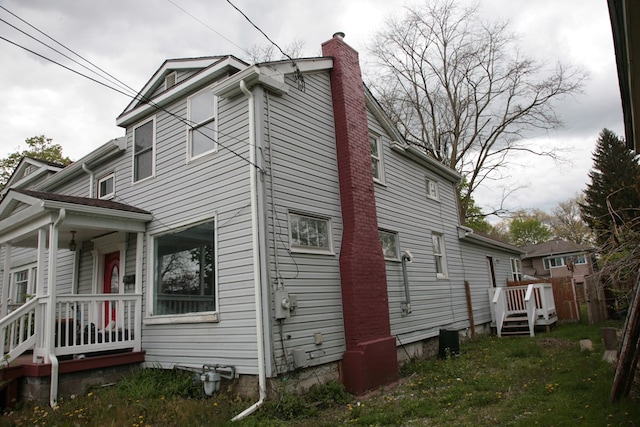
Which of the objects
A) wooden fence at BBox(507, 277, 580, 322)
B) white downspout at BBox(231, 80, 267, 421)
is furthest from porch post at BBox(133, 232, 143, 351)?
wooden fence at BBox(507, 277, 580, 322)

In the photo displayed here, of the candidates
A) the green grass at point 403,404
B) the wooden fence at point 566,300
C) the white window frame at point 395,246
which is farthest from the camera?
the wooden fence at point 566,300

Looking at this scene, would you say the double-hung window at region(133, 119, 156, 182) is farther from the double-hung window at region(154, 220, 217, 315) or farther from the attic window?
the double-hung window at region(154, 220, 217, 315)

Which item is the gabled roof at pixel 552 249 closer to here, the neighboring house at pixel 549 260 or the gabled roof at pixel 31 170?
the neighboring house at pixel 549 260

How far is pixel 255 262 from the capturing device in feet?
25.0

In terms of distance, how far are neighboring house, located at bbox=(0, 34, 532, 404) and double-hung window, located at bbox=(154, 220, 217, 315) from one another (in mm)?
35

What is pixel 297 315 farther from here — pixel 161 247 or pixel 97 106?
pixel 97 106

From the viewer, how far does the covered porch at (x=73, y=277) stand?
26.9 ft

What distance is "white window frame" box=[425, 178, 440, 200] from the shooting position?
14.8m

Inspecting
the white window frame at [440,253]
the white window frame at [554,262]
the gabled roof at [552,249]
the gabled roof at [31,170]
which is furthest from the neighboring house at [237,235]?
the white window frame at [554,262]

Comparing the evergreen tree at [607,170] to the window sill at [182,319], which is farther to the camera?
the evergreen tree at [607,170]

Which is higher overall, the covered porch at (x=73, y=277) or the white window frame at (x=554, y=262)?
the white window frame at (x=554, y=262)

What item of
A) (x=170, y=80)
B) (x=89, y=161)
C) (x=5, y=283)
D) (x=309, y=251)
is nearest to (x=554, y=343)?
(x=309, y=251)

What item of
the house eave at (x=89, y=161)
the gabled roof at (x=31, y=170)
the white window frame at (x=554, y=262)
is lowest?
the white window frame at (x=554, y=262)

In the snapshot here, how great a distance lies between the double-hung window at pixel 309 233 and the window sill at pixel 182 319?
1.90 m
